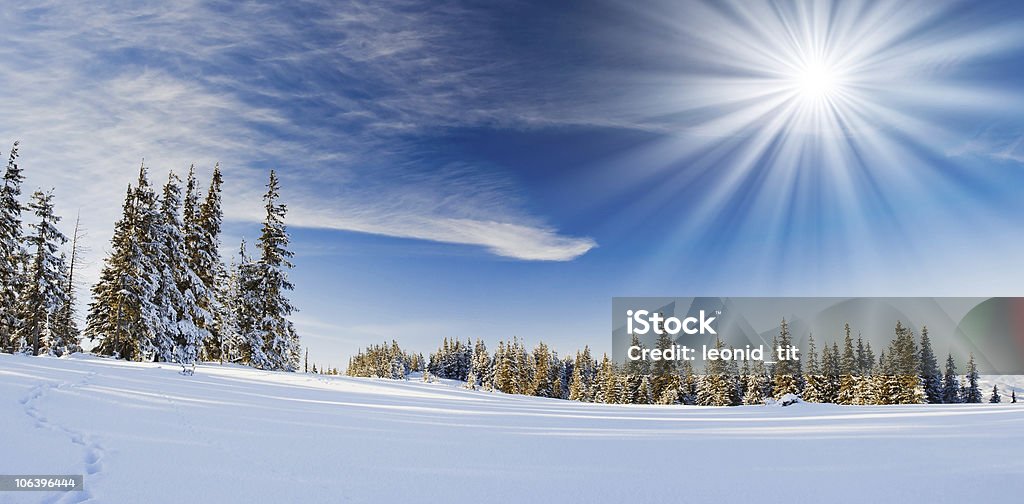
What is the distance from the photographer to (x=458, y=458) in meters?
5.17

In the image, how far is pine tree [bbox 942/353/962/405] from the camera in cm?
5181

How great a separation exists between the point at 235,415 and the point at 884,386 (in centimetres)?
5403

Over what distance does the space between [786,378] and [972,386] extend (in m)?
24.6

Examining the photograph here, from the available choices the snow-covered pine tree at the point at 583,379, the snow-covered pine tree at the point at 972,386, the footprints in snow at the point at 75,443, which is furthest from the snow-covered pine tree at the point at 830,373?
the footprints in snow at the point at 75,443

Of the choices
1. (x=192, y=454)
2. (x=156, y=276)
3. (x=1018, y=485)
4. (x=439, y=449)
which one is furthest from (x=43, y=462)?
(x=156, y=276)

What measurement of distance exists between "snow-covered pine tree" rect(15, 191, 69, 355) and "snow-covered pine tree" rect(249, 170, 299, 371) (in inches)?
513

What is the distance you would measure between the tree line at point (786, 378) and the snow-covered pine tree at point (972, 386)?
9 cm

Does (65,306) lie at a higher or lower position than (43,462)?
higher

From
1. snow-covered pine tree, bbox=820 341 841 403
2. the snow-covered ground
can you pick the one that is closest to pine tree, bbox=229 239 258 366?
the snow-covered ground

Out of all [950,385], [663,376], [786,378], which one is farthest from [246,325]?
[950,385]

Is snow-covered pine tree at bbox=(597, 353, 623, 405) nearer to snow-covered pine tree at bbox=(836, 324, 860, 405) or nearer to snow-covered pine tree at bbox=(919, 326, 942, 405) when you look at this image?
snow-covered pine tree at bbox=(836, 324, 860, 405)

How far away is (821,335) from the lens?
54.2 metres

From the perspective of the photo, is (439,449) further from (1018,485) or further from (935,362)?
(935,362)

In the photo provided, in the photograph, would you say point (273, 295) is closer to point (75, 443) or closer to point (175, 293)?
point (175, 293)
